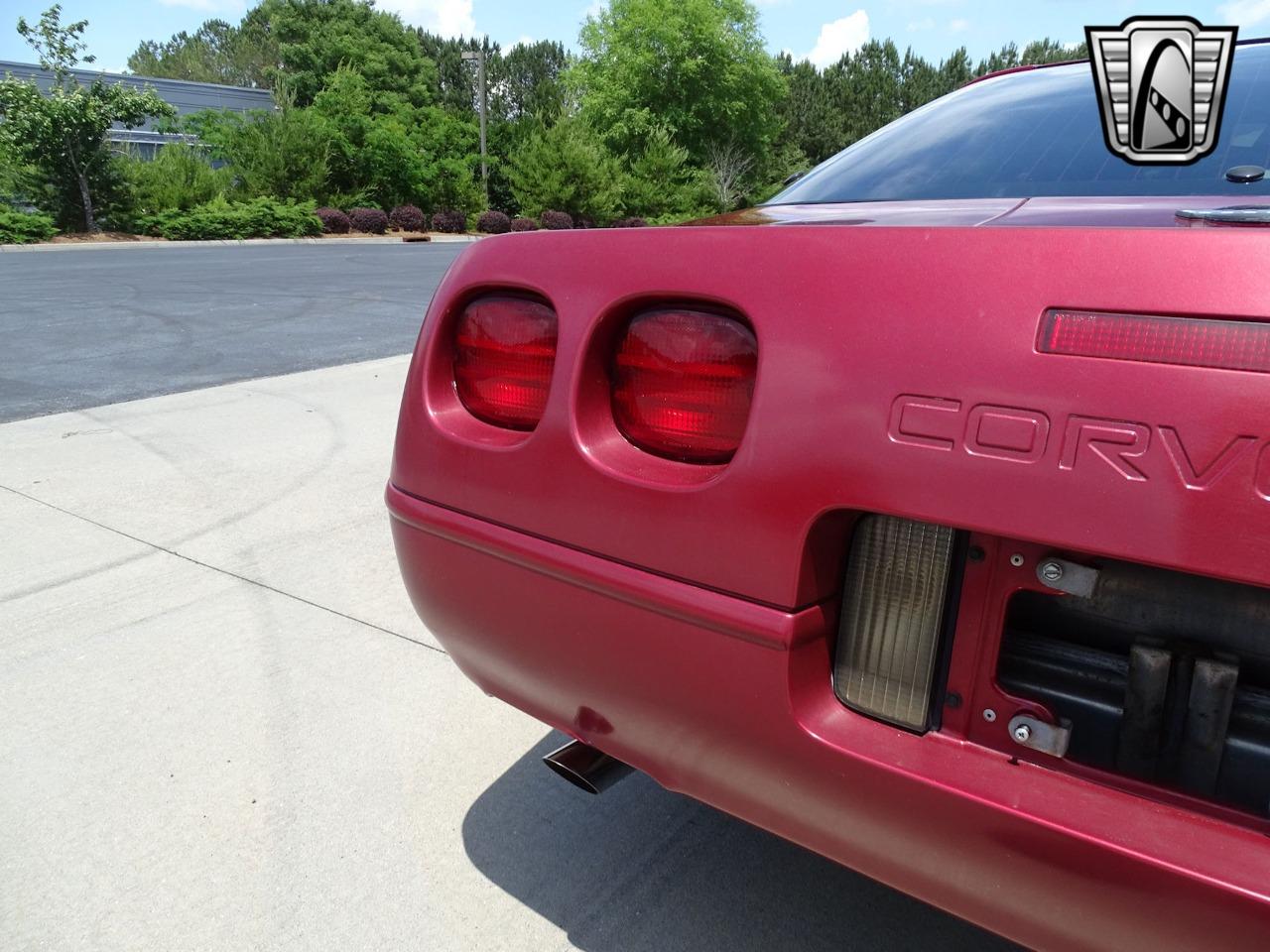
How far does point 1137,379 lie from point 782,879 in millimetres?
1365

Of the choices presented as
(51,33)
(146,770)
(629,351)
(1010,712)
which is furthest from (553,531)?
(51,33)

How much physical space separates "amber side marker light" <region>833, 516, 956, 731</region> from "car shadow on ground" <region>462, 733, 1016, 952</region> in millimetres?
790

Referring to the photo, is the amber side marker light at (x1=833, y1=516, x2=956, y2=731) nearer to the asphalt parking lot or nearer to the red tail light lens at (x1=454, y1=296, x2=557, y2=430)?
the red tail light lens at (x1=454, y1=296, x2=557, y2=430)

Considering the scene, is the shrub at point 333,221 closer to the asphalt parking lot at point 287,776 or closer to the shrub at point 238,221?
the shrub at point 238,221

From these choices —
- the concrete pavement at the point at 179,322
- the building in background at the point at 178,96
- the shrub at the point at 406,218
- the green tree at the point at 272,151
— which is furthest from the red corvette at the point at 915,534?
the building in background at the point at 178,96

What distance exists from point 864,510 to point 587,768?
859 millimetres

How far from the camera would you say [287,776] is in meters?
2.31

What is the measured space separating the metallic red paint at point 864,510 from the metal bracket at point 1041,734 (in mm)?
27

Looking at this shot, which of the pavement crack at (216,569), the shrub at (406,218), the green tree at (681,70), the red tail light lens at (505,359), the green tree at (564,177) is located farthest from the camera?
the green tree at (681,70)

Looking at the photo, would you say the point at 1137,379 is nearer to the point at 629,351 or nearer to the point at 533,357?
the point at 629,351

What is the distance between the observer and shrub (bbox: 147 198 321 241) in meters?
25.9

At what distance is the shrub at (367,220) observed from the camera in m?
30.9

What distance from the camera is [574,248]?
1.49 m

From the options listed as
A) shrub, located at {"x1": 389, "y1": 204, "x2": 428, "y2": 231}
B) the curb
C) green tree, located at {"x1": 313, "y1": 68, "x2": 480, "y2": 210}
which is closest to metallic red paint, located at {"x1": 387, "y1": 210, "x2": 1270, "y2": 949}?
the curb
